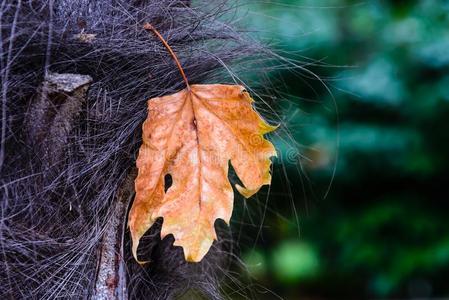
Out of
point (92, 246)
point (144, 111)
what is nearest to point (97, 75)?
point (144, 111)

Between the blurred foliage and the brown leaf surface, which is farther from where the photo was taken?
the blurred foliage

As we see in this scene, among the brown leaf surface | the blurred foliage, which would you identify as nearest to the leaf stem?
the brown leaf surface

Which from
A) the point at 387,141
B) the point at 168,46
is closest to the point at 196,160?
the point at 168,46

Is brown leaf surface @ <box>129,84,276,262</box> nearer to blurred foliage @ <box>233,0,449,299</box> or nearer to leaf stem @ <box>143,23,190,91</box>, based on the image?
leaf stem @ <box>143,23,190,91</box>

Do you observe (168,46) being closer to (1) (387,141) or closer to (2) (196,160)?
(2) (196,160)

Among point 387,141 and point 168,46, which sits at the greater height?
point 168,46

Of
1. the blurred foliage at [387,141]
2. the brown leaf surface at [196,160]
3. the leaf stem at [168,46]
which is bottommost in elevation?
the blurred foliage at [387,141]

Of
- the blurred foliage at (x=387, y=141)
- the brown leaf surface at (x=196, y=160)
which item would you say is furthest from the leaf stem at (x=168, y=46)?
the blurred foliage at (x=387, y=141)

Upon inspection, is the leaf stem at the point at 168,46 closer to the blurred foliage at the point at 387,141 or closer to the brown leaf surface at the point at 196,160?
the brown leaf surface at the point at 196,160
